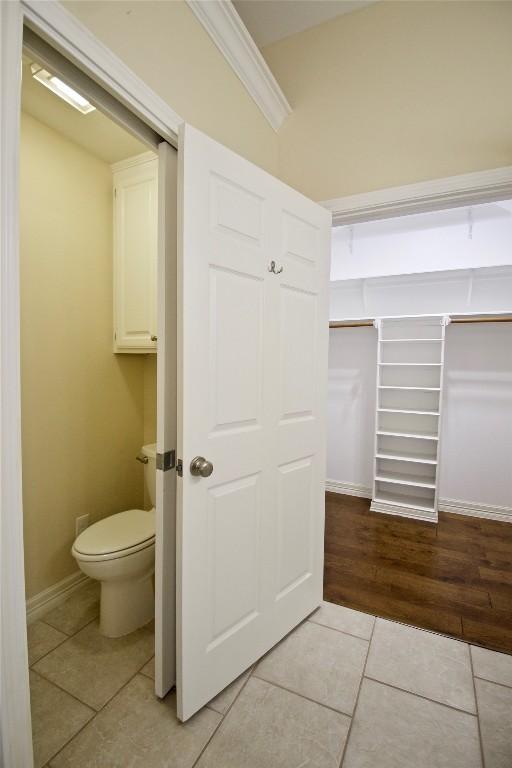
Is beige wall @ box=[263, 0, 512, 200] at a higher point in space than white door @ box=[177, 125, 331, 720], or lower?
higher

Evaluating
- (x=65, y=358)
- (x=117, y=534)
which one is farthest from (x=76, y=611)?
(x=65, y=358)

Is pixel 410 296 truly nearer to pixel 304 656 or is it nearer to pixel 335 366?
pixel 335 366

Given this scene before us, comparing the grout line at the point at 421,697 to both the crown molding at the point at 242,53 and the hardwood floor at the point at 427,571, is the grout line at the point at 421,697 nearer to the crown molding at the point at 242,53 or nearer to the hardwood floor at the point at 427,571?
the hardwood floor at the point at 427,571

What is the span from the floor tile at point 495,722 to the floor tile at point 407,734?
3 cm

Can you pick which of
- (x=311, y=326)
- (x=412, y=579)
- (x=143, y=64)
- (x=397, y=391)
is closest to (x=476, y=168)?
(x=311, y=326)

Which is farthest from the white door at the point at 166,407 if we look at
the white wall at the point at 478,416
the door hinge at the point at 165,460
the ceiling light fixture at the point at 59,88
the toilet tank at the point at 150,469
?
the white wall at the point at 478,416

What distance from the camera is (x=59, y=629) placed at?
67.7 inches

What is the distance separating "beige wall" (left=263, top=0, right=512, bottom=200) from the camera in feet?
4.87

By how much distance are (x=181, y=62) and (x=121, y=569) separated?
6.71ft

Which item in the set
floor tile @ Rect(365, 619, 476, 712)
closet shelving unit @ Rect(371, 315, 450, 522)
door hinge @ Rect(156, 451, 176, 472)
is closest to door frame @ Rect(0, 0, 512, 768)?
door hinge @ Rect(156, 451, 176, 472)

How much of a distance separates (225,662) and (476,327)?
3.01 meters

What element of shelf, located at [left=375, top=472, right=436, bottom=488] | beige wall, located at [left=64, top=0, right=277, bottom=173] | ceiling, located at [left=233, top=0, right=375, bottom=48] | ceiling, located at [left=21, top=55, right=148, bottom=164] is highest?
ceiling, located at [left=233, top=0, right=375, bottom=48]

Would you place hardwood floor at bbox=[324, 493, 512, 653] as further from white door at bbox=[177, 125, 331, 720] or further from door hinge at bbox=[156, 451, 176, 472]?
door hinge at bbox=[156, 451, 176, 472]

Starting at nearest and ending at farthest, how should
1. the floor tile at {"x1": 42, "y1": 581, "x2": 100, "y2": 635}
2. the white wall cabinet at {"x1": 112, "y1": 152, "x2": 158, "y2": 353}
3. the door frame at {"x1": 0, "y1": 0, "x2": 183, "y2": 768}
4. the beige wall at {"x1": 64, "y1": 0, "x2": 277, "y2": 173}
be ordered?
the door frame at {"x1": 0, "y1": 0, "x2": 183, "y2": 768}, the beige wall at {"x1": 64, "y1": 0, "x2": 277, "y2": 173}, the floor tile at {"x1": 42, "y1": 581, "x2": 100, "y2": 635}, the white wall cabinet at {"x1": 112, "y1": 152, "x2": 158, "y2": 353}
